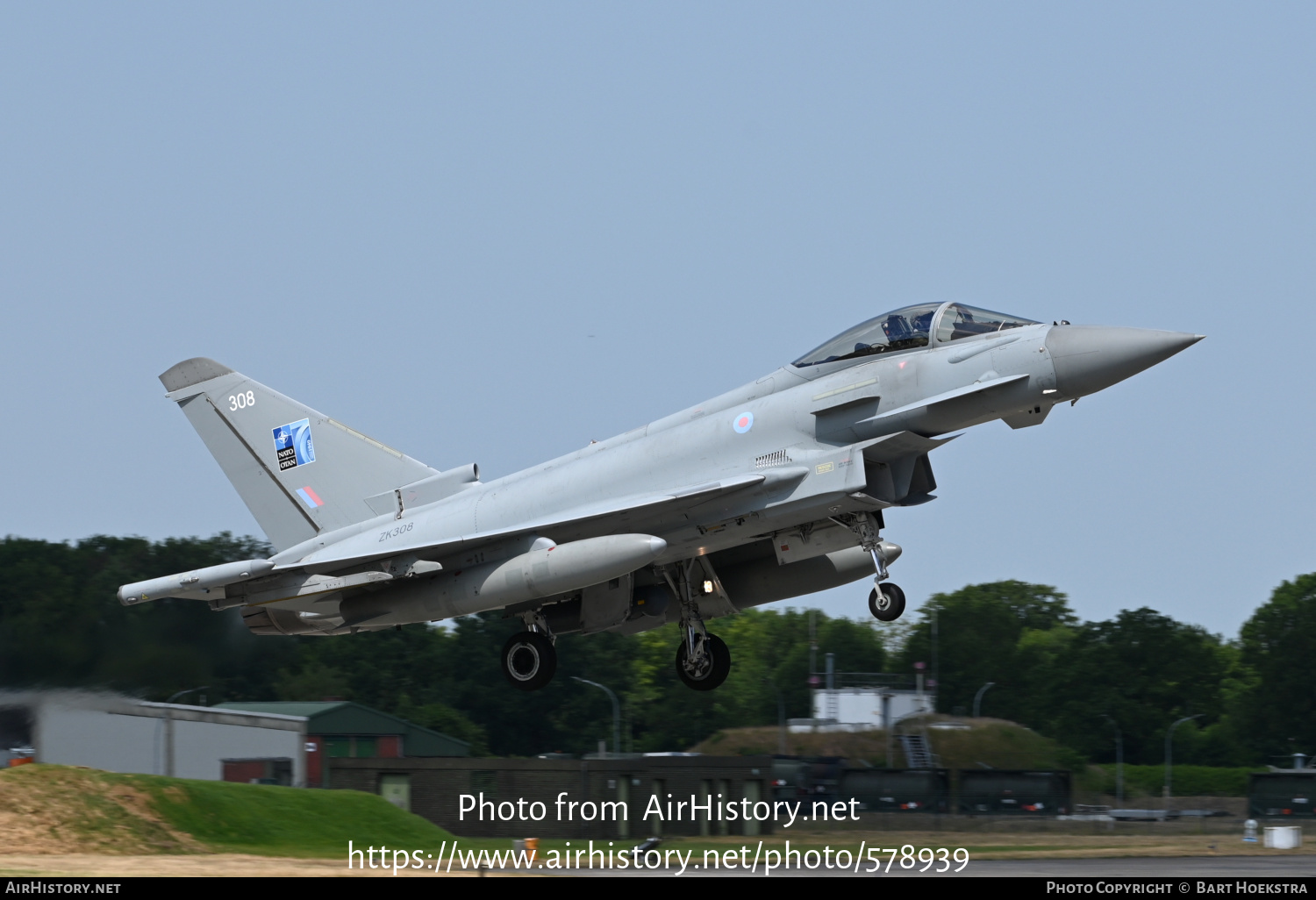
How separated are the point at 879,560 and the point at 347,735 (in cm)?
2550

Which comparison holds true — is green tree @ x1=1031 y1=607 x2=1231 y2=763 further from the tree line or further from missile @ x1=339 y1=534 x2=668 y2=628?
missile @ x1=339 y1=534 x2=668 y2=628

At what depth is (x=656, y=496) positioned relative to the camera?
18047mm

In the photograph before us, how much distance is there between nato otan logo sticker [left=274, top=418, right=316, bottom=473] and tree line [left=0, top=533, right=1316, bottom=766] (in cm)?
1558

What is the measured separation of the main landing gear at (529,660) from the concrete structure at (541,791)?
1340 centimetres

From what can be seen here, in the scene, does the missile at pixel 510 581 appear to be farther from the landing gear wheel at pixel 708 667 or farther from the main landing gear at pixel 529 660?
the landing gear wheel at pixel 708 667

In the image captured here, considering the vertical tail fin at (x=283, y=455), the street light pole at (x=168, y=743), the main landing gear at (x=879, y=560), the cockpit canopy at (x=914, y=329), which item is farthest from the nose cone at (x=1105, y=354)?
the street light pole at (x=168, y=743)

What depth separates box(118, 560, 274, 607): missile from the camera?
1891 centimetres

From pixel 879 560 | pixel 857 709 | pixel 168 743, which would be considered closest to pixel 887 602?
pixel 879 560

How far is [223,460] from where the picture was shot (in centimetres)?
2223

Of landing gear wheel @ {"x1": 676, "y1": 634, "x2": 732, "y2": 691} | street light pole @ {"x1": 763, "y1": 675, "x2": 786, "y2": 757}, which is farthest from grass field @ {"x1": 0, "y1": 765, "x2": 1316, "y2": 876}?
street light pole @ {"x1": 763, "y1": 675, "x2": 786, "y2": 757}

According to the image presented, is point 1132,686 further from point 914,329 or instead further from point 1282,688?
point 914,329
